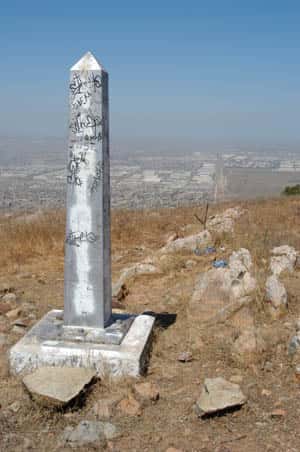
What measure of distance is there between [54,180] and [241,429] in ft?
51.1

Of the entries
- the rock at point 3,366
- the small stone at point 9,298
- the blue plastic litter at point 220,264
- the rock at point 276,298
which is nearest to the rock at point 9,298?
A: the small stone at point 9,298

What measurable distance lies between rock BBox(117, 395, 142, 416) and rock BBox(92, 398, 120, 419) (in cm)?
5

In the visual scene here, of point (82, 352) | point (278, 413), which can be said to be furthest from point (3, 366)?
point (278, 413)

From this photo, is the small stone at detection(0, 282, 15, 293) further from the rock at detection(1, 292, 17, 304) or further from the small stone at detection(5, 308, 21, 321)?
the small stone at detection(5, 308, 21, 321)

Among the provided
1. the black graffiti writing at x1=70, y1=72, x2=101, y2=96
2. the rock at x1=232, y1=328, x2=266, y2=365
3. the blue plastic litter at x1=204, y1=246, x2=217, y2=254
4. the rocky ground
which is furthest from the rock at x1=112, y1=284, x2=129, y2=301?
the black graffiti writing at x1=70, y1=72, x2=101, y2=96

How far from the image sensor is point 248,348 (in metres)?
3.88

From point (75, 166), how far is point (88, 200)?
309 millimetres

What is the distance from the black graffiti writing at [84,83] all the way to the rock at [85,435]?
2.56m

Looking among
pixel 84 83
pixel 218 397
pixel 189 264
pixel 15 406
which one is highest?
pixel 84 83

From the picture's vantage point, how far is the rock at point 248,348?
381cm

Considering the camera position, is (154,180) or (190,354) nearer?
(190,354)

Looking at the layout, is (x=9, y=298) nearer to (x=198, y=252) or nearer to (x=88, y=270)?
(x=88, y=270)

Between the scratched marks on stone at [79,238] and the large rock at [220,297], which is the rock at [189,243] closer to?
the large rock at [220,297]

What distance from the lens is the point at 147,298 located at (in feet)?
19.1
